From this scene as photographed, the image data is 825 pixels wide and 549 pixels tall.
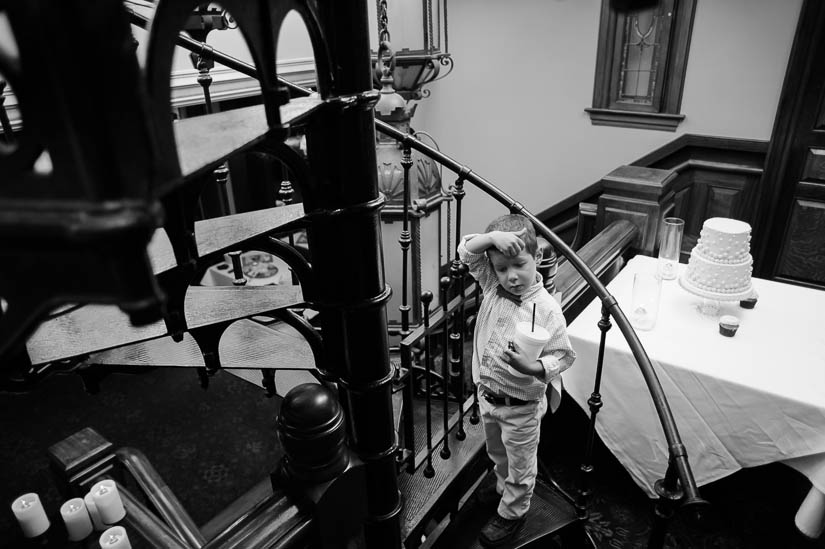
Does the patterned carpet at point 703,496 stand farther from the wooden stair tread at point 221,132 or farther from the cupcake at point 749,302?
the wooden stair tread at point 221,132

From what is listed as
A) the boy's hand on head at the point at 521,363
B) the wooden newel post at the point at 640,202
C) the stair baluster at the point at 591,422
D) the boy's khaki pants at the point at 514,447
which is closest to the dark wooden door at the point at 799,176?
the wooden newel post at the point at 640,202

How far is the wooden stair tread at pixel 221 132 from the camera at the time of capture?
48 centimetres

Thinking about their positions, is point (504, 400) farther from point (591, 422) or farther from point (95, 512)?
point (95, 512)

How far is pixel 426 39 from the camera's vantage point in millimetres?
2785

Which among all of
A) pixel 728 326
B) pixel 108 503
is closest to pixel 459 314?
pixel 728 326

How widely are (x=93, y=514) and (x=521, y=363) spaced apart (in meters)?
1.12

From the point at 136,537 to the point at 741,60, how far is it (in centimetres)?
400

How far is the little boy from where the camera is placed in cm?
142

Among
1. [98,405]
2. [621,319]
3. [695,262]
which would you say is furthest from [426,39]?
[98,405]

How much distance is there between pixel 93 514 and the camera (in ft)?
4.34

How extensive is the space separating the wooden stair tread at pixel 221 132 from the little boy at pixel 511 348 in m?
0.81

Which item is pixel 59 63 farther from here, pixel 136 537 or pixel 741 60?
pixel 741 60

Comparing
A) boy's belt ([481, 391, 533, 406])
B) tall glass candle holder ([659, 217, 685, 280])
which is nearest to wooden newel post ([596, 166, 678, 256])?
tall glass candle holder ([659, 217, 685, 280])

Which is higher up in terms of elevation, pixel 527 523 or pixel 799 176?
pixel 799 176
